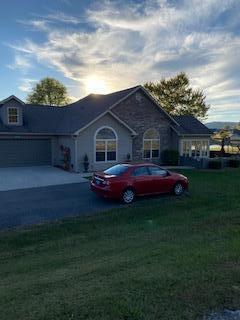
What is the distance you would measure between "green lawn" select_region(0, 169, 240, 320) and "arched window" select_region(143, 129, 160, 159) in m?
15.6

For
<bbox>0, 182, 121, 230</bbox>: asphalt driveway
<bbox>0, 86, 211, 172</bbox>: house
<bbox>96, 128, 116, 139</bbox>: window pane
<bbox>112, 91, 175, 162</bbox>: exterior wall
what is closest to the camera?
<bbox>0, 182, 121, 230</bbox>: asphalt driveway

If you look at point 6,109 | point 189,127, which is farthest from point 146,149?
point 6,109

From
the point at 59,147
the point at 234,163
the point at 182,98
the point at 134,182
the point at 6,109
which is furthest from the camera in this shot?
the point at 182,98

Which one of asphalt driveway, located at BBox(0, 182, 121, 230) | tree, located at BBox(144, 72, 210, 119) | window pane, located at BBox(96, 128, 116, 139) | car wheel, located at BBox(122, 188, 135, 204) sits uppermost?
tree, located at BBox(144, 72, 210, 119)

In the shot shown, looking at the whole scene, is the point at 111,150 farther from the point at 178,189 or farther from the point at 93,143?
the point at 178,189

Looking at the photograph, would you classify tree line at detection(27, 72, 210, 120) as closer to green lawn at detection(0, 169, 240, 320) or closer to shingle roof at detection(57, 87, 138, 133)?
shingle roof at detection(57, 87, 138, 133)

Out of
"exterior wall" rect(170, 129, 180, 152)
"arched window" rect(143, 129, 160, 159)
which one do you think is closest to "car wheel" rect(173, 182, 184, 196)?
"arched window" rect(143, 129, 160, 159)

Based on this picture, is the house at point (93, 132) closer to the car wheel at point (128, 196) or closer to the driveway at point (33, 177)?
the driveway at point (33, 177)

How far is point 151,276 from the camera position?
5.18m

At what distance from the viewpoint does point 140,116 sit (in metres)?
26.8

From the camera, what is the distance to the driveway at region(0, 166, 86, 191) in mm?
17933

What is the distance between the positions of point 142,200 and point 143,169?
1403 millimetres

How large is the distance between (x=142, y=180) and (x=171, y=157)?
46.2 feet

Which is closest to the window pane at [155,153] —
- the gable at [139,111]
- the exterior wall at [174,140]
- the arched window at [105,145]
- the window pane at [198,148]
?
the exterior wall at [174,140]
